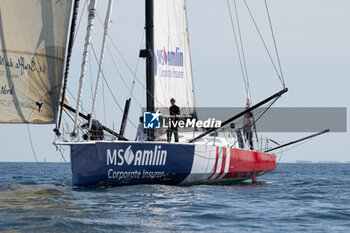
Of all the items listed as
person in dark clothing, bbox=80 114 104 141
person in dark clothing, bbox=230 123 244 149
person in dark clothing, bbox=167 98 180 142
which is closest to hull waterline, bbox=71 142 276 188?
person in dark clothing, bbox=80 114 104 141

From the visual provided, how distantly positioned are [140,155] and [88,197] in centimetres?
231

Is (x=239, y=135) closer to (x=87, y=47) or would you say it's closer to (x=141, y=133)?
(x=141, y=133)

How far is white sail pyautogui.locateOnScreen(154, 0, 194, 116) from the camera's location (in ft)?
49.3

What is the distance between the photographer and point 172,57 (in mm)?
15812

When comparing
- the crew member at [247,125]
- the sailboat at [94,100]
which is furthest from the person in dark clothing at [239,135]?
the sailboat at [94,100]

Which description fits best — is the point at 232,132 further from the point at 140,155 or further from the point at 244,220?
the point at 244,220

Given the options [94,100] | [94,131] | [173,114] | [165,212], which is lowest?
[165,212]

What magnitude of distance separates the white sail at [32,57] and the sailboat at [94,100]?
0.02 m

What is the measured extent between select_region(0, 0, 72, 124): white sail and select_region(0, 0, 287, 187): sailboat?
0.02 meters

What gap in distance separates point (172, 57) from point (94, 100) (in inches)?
188

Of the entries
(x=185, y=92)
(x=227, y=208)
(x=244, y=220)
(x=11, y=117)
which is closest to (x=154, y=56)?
(x=185, y=92)

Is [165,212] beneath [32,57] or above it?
beneath

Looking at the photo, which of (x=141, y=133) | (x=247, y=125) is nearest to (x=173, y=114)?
(x=141, y=133)

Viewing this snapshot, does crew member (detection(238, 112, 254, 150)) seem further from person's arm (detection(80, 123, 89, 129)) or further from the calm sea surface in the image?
person's arm (detection(80, 123, 89, 129))
